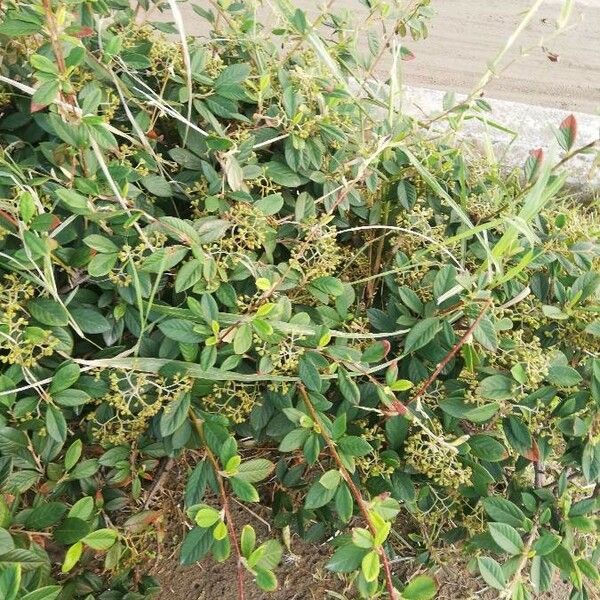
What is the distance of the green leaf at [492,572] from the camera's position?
2.90 feet

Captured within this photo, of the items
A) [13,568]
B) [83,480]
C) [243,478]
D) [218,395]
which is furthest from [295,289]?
[13,568]

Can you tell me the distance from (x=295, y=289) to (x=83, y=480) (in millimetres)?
461

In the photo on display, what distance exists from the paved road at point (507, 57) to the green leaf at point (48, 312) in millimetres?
2636

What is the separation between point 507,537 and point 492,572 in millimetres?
56

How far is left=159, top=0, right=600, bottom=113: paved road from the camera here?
329cm

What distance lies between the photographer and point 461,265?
1.11 meters

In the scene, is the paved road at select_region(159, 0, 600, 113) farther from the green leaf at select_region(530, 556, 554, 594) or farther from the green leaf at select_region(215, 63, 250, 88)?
the green leaf at select_region(530, 556, 554, 594)

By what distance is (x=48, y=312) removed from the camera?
0.92 metres

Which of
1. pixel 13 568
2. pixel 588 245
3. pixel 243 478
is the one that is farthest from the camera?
pixel 588 245

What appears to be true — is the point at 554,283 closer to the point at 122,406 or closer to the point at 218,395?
the point at 218,395

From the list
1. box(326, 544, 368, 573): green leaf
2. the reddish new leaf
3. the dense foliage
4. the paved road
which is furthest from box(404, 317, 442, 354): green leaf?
the paved road

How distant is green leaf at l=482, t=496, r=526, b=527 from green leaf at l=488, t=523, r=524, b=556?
0.06 meters

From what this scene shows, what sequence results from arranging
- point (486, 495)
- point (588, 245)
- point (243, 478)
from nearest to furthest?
point (243, 478) < point (486, 495) < point (588, 245)

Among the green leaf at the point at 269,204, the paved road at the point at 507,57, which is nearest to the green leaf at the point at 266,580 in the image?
the green leaf at the point at 269,204
